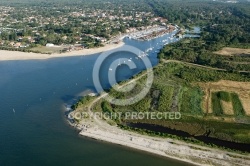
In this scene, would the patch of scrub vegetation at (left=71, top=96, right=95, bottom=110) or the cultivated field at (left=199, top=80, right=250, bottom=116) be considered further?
the cultivated field at (left=199, top=80, right=250, bottom=116)

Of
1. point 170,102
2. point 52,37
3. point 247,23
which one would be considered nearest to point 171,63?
point 170,102

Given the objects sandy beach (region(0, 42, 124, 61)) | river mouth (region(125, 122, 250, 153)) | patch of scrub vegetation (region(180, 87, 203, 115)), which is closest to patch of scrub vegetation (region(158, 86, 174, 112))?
patch of scrub vegetation (region(180, 87, 203, 115))

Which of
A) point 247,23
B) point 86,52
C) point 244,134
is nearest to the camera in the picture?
point 244,134

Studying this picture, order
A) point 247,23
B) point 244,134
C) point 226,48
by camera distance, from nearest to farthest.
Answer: point 244,134, point 226,48, point 247,23

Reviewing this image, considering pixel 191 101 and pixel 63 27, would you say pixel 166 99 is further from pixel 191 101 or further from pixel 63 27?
pixel 63 27

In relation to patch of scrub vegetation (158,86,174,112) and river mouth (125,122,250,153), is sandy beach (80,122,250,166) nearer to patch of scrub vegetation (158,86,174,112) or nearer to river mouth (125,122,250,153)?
river mouth (125,122,250,153)

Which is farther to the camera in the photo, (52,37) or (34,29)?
(34,29)

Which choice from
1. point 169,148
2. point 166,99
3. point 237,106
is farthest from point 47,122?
point 237,106

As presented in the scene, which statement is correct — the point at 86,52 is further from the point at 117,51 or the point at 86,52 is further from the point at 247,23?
the point at 247,23

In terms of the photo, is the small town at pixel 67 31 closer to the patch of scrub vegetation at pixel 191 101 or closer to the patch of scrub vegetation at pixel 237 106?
the patch of scrub vegetation at pixel 191 101
